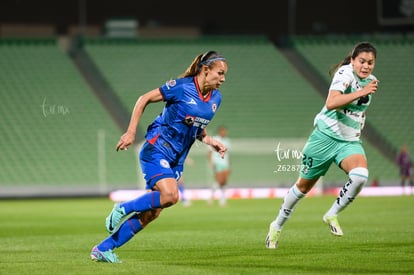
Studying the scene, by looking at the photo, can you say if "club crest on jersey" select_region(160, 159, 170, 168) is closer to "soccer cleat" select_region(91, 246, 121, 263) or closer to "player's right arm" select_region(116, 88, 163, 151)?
"player's right arm" select_region(116, 88, 163, 151)

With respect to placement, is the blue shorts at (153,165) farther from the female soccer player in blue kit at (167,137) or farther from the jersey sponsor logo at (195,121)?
the jersey sponsor logo at (195,121)

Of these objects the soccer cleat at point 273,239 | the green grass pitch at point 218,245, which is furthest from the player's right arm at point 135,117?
the soccer cleat at point 273,239

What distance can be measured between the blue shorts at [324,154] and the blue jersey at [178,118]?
1.98 meters

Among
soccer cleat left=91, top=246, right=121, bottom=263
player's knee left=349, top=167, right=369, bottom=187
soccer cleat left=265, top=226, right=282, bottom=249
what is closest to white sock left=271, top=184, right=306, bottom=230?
soccer cleat left=265, top=226, right=282, bottom=249

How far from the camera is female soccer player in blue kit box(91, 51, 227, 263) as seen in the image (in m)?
9.62

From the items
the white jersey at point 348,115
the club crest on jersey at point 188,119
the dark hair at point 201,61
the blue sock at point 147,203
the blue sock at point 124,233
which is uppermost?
the dark hair at point 201,61

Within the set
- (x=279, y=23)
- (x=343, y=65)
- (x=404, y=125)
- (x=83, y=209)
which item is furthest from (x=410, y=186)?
(x=343, y=65)

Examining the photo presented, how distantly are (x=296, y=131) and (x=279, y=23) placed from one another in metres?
7.20

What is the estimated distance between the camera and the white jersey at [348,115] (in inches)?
440

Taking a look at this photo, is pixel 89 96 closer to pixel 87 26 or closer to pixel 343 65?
pixel 87 26

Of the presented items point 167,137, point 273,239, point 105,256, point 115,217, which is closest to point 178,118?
point 167,137

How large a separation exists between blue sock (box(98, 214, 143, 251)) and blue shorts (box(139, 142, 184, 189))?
41 centimetres

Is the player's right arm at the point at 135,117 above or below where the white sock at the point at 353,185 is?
above

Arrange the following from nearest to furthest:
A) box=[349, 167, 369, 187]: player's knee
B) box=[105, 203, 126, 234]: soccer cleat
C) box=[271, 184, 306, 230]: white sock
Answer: box=[105, 203, 126, 234]: soccer cleat, box=[349, 167, 369, 187]: player's knee, box=[271, 184, 306, 230]: white sock
